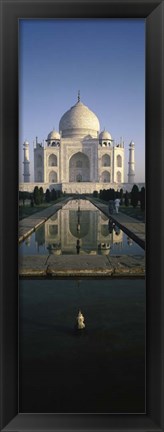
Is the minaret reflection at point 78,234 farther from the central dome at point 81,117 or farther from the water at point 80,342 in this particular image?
the central dome at point 81,117

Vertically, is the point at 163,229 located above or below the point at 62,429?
above

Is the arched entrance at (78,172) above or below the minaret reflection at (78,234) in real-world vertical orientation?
above

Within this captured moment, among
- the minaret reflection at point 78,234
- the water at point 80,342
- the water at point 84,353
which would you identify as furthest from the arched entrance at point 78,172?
the water at point 84,353

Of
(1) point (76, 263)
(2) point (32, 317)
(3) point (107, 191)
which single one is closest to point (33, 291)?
(2) point (32, 317)

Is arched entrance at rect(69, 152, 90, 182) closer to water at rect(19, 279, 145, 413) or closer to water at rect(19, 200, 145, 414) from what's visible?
water at rect(19, 200, 145, 414)

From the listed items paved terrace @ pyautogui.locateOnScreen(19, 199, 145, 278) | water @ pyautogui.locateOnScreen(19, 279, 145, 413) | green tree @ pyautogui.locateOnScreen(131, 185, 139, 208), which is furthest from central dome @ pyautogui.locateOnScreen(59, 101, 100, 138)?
water @ pyautogui.locateOnScreen(19, 279, 145, 413)

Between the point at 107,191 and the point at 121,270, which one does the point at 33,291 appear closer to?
the point at 121,270

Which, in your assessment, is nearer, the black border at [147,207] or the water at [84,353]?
the black border at [147,207]
